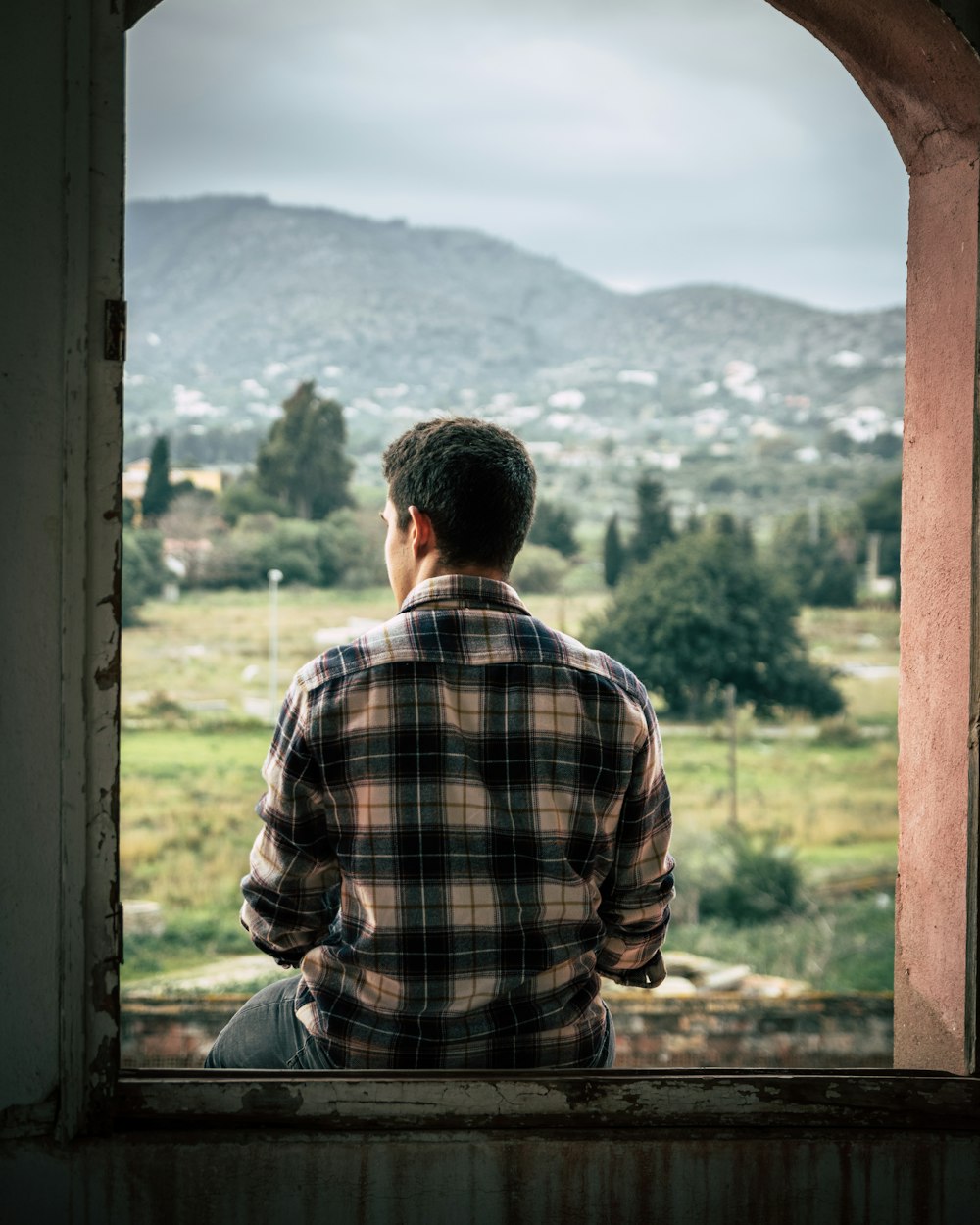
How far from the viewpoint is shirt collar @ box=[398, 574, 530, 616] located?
1282mm

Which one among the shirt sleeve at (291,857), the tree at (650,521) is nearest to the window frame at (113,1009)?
the shirt sleeve at (291,857)

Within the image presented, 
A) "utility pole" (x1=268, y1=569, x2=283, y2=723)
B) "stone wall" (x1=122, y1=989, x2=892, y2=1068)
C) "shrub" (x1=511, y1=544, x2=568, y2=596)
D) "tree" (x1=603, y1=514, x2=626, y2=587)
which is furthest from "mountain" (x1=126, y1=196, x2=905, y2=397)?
"stone wall" (x1=122, y1=989, x2=892, y2=1068)

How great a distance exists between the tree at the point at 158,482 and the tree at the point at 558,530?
5.86 meters

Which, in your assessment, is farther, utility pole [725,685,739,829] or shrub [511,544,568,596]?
utility pole [725,685,739,829]

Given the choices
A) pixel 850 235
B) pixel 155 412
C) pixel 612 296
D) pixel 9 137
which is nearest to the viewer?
pixel 9 137

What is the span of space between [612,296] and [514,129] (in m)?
5.84

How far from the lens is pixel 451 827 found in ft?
3.95

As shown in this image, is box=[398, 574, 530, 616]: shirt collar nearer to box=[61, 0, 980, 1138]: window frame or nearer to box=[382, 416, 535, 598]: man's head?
box=[382, 416, 535, 598]: man's head

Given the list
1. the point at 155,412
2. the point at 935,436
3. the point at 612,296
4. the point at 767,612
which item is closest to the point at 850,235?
the point at 612,296

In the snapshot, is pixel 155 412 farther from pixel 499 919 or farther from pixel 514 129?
pixel 499 919

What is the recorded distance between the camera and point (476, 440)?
1316 millimetres

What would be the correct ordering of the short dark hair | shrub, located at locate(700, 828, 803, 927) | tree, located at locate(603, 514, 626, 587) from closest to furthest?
the short dark hair < shrub, located at locate(700, 828, 803, 927) < tree, located at locate(603, 514, 626, 587)

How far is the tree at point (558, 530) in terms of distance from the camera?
19.8m

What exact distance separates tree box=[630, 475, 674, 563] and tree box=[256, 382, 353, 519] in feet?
16.6
